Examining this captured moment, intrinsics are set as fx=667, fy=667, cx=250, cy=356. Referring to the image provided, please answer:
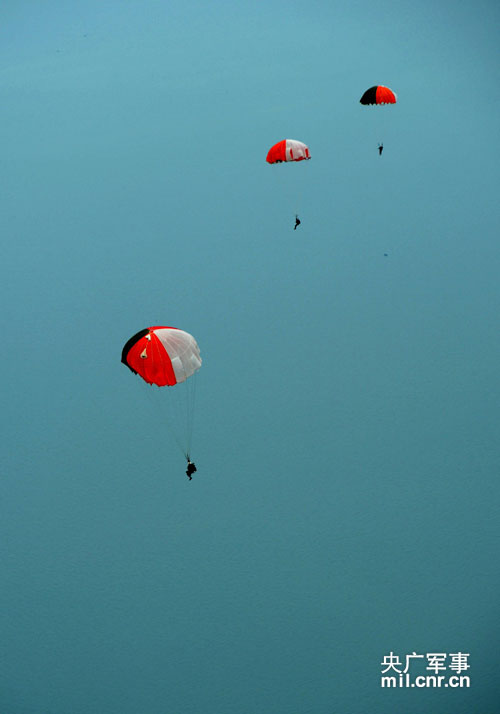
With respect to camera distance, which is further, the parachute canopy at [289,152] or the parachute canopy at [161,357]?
the parachute canopy at [289,152]

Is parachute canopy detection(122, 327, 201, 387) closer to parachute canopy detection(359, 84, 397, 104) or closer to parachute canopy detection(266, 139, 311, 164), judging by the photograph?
parachute canopy detection(266, 139, 311, 164)

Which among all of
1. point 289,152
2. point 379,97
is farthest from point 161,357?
point 379,97

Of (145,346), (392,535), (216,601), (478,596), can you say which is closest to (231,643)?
(216,601)

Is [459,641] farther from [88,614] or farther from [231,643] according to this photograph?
[88,614]

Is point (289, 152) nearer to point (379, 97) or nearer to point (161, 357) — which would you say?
point (379, 97)

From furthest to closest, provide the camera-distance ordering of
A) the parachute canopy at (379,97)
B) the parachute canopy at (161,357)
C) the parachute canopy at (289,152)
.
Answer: the parachute canopy at (379,97) → the parachute canopy at (289,152) → the parachute canopy at (161,357)

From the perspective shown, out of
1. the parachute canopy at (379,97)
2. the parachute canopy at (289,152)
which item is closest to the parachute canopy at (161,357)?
the parachute canopy at (289,152)

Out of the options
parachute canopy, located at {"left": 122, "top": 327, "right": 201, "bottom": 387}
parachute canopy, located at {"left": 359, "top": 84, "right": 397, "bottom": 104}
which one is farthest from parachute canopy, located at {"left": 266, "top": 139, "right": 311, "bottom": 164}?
parachute canopy, located at {"left": 122, "top": 327, "right": 201, "bottom": 387}

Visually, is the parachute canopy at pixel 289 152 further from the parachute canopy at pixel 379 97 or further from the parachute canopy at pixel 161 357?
the parachute canopy at pixel 161 357
